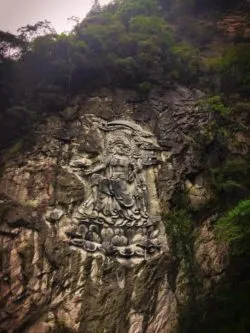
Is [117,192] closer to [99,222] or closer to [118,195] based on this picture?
[118,195]

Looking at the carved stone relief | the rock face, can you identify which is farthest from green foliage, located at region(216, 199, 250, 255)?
the carved stone relief

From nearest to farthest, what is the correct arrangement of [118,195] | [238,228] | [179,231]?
[238,228] < [179,231] < [118,195]

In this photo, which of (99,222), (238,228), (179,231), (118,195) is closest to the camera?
(238,228)

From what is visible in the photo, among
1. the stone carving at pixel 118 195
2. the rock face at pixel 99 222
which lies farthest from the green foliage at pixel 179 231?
the stone carving at pixel 118 195

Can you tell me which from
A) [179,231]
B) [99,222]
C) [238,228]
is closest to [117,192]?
[99,222]

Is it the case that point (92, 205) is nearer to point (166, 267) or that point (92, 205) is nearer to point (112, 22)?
point (166, 267)

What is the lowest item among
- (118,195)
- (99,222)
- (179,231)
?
(179,231)

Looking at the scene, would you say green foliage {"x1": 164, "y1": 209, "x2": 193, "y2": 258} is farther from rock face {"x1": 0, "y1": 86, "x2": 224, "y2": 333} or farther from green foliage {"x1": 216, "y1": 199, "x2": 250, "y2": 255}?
green foliage {"x1": 216, "y1": 199, "x2": 250, "y2": 255}
